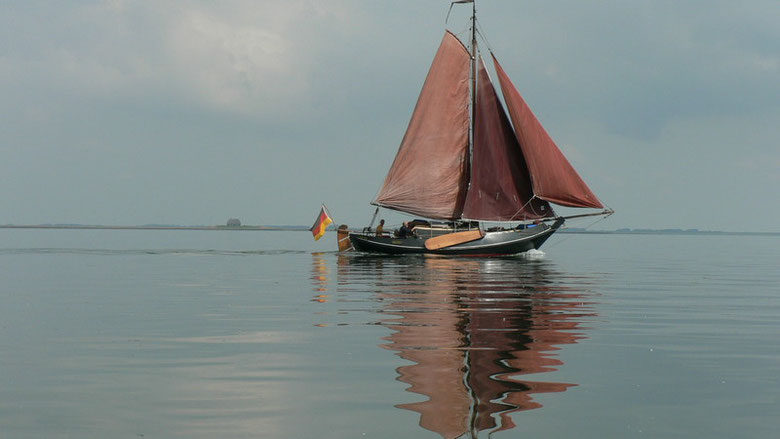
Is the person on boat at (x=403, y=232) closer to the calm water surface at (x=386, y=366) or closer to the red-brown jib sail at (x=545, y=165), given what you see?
the red-brown jib sail at (x=545, y=165)

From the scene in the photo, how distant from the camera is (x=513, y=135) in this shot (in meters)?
54.8

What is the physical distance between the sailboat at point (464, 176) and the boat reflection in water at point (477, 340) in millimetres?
24553

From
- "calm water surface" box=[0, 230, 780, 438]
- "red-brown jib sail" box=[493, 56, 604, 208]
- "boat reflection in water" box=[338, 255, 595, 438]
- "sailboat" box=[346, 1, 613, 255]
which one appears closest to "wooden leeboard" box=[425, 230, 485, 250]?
"sailboat" box=[346, 1, 613, 255]

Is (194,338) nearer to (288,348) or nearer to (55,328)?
(288,348)

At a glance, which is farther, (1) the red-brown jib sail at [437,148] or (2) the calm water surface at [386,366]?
(1) the red-brown jib sail at [437,148]

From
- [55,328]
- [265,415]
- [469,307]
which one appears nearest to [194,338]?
[55,328]

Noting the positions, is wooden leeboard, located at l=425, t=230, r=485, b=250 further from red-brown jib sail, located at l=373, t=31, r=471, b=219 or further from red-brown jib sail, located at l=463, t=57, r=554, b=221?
red-brown jib sail, located at l=373, t=31, r=471, b=219

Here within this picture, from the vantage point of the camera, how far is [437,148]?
56.8 metres

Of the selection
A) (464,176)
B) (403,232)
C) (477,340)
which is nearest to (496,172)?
(464,176)

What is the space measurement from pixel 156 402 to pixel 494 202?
47350 millimetres

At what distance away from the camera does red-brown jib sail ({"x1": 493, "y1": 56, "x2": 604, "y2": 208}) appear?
53.2 meters

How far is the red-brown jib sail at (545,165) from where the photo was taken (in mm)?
53219

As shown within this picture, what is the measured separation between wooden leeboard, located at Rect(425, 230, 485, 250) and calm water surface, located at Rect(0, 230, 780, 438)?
3075cm

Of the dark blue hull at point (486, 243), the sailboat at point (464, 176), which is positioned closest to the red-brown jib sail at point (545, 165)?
the sailboat at point (464, 176)
